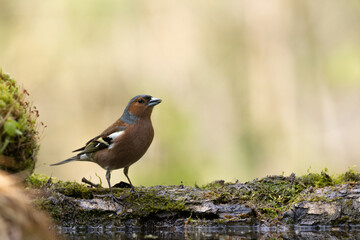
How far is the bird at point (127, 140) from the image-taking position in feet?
19.2

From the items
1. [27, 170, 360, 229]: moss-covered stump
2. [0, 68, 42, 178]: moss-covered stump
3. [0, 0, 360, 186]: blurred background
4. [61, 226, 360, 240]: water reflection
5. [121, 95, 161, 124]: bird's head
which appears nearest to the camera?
[0, 68, 42, 178]: moss-covered stump

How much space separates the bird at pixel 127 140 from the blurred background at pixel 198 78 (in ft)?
22.2

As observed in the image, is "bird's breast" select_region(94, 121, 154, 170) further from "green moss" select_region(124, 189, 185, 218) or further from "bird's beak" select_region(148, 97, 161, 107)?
"green moss" select_region(124, 189, 185, 218)

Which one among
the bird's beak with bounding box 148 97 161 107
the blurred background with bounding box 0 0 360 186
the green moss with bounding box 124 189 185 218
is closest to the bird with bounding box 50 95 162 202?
the bird's beak with bounding box 148 97 161 107

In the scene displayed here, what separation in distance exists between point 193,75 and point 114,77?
2.38 meters

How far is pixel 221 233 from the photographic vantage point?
15.3 feet

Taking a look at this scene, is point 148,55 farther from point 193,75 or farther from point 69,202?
point 69,202

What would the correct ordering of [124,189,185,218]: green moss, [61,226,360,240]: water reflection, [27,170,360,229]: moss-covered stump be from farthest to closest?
1. [124,189,185,218]: green moss
2. [27,170,360,229]: moss-covered stump
3. [61,226,360,240]: water reflection

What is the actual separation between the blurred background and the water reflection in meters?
7.99

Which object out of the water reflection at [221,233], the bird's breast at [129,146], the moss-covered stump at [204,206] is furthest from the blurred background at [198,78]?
the water reflection at [221,233]

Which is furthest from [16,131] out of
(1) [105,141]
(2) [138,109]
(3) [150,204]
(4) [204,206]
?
(2) [138,109]

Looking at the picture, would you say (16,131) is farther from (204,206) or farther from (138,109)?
(138,109)

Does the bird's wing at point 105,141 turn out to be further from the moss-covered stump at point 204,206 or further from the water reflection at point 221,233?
the water reflection at point 221,233

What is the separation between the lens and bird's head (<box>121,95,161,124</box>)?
6.09m
